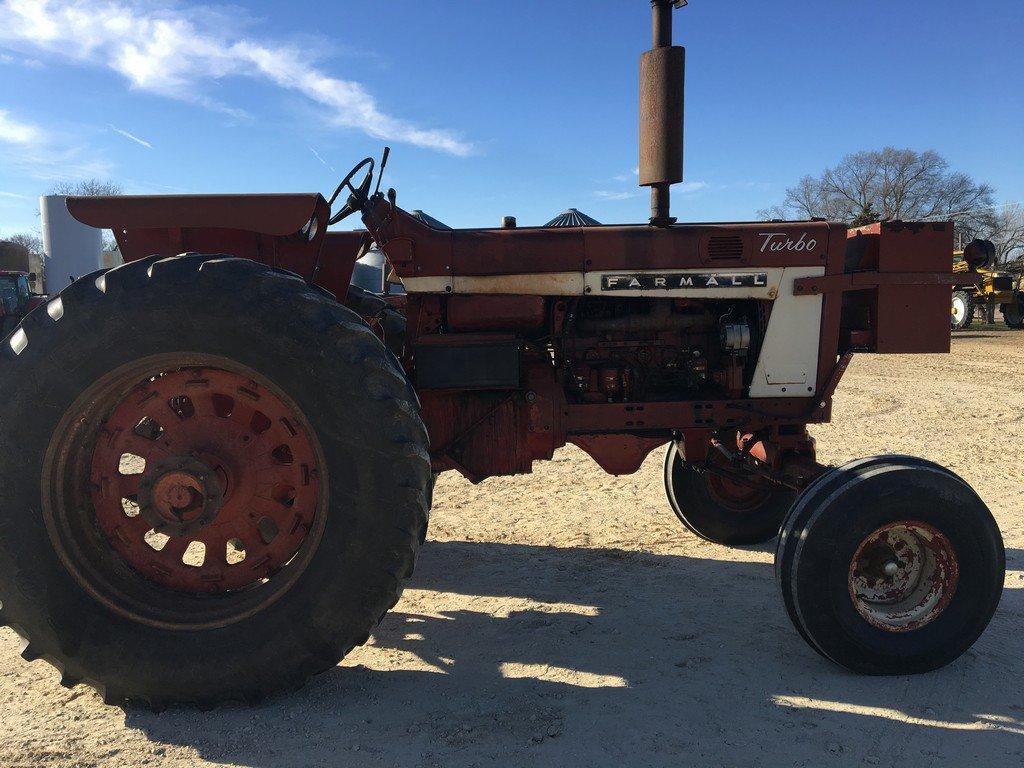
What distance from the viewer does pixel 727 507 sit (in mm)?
4363

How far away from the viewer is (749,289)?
3.33 m

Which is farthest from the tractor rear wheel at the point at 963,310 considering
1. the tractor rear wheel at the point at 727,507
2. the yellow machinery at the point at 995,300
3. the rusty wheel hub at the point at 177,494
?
the rusty wheel hub at the point at 177,494

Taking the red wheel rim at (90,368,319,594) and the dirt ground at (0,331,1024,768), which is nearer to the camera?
the dirt ground at (0,331,1024,768)

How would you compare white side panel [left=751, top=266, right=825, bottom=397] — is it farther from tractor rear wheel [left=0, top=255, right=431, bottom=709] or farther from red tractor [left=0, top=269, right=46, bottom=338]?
red tractor [left=0, top=269, right=46, bottom=338]

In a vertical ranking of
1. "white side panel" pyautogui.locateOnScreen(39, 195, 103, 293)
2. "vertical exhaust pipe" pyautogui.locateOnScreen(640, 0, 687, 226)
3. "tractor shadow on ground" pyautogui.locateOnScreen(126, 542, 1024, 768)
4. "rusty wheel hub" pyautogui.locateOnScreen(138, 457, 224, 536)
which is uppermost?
"white side panel" pyautogui.locateOnScreen(39, 195, 103, 293)

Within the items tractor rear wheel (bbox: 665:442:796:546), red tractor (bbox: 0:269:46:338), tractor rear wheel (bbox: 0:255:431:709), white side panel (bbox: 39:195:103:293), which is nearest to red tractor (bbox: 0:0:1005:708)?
tractor rear wheel (bbox: 0:255:431:709)

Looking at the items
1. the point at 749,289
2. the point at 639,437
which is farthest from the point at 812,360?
the point at 639,437

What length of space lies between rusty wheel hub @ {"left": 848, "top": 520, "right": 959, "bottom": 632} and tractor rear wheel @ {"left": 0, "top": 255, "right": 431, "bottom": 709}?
1.70 metres

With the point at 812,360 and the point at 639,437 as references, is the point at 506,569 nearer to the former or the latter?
the point at 639,437

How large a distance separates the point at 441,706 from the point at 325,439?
1002 millimetres

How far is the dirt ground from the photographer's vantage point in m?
2.28

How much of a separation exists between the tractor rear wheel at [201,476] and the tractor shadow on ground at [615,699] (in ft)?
0.70

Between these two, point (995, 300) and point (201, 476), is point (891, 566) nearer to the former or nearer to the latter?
point (201, 476)

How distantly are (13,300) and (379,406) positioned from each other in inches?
640
